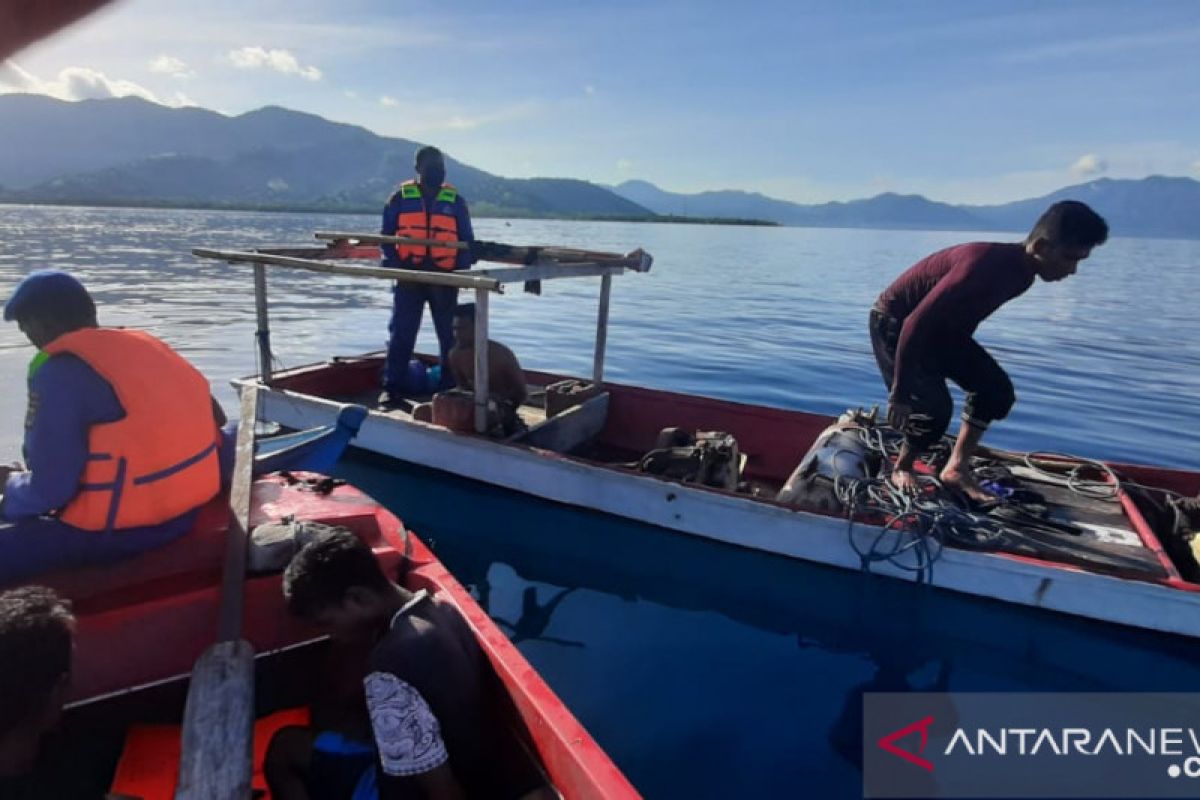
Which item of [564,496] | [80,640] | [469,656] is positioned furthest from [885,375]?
[80,640]

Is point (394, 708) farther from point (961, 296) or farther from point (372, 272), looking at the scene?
point (372, 272)

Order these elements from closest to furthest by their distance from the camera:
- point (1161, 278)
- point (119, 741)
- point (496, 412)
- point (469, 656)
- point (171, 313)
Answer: point (469, 656) → point (119, 741) → point (496, 412) → point (171, 313) → point (1161, 278)

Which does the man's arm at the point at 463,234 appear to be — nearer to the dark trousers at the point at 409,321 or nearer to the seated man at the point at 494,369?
the dark trousers at the point at 409,321

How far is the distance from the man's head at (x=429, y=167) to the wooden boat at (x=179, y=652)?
5.03 metres

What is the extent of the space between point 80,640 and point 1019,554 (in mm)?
5524

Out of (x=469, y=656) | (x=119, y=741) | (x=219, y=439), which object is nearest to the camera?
(x=469, y=656)

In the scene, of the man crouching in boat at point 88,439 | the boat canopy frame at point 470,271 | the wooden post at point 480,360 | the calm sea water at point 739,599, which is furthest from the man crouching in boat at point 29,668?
the wooden post at point 480,360

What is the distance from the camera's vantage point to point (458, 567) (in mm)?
6215

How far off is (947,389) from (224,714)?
5.00m

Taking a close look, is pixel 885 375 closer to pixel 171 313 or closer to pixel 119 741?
pixel 119 741

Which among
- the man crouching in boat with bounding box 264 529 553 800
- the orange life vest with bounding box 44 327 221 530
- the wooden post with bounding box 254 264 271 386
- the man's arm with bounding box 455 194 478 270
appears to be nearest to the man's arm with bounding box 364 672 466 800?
the man crouching in boat with bounding box 264 529 553 800

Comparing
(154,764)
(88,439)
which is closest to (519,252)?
(88,439)

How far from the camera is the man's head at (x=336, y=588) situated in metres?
2.80

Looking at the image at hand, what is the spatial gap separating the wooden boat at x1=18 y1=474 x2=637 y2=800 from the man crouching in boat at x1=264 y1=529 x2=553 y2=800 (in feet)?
0.67
